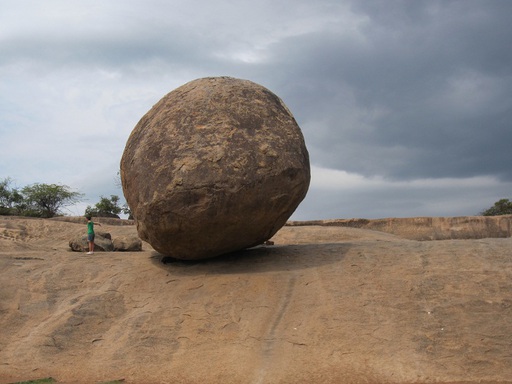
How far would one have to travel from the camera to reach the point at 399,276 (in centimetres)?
716

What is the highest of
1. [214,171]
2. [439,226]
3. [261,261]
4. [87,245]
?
[214,171]

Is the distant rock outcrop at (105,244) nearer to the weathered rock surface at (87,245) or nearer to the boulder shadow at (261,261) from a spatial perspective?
the weathered rock surface at (87,245)

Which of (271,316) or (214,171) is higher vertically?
(214,171)

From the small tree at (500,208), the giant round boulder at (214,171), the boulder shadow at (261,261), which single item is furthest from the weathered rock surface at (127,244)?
the small tree at (500,208)

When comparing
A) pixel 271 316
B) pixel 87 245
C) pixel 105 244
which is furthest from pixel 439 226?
pixel 271 316

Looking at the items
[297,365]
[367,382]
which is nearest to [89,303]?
[297,365]

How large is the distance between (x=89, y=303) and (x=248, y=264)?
2185mm

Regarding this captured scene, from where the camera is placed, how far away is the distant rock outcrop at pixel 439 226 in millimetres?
14359

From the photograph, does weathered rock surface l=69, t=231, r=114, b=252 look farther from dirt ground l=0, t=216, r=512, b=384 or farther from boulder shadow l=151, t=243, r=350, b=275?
boulder shadow l=151, t=243, r=350, b=275

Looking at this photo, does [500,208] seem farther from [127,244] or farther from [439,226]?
[127,244]

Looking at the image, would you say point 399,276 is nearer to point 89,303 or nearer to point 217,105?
point 217,105

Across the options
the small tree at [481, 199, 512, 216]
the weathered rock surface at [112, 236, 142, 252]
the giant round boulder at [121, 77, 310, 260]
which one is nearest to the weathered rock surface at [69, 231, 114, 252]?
the weathered rock surface at [112, 236, 142, 252]

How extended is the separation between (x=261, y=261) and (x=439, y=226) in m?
8.18

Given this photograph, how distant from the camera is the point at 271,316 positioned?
21.9 ft
